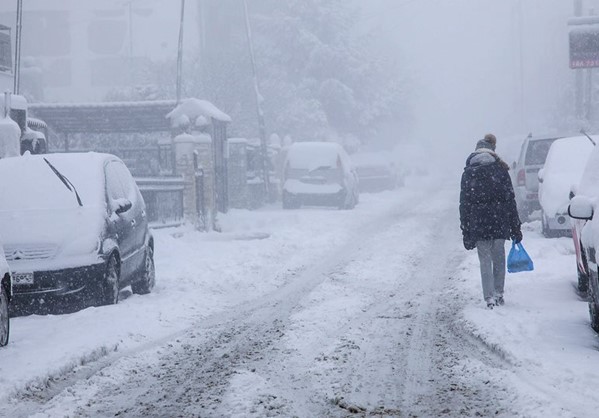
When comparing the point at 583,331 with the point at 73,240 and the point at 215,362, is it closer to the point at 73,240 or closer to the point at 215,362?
the point at 215,362

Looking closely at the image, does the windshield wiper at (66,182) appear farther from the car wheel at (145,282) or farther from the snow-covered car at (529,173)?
the snow-covered car at (529,173)

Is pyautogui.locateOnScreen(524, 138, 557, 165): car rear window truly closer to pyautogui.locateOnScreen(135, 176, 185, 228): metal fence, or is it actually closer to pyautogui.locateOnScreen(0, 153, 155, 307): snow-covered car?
pyautogui.locateOnScreen(135, 176, 185, 228): metal fence

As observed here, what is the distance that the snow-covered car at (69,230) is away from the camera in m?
9.41

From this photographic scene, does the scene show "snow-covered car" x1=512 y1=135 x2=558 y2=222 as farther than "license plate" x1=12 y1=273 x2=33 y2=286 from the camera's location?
Yes

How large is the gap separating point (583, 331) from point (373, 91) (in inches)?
1575

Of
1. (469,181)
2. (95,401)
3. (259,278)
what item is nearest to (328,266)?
(259,278)

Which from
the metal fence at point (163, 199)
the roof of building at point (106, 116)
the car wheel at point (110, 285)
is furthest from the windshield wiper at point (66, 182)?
the roof of building at point (106, 116)

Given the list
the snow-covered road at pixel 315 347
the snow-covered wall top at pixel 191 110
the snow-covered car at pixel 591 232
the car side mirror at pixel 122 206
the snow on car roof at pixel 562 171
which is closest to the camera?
the snow-covered road at pixel 315 347

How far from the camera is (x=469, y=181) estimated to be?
9.59 meters

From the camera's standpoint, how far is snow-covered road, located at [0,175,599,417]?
5.70 metres

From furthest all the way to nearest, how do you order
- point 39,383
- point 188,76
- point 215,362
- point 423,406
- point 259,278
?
point 188,76 → point 259,278 → point 215,362 → point 39,383 → point 423,406

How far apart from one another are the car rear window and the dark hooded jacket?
875 cm

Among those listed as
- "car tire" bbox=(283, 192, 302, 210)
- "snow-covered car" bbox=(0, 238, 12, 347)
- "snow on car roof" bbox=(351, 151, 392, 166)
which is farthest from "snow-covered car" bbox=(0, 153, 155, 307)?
"snow on car roof" bbox=(351, 151, 392, 166)

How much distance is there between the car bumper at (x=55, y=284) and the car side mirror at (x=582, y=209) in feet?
15.6
